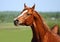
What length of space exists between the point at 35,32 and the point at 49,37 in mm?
230

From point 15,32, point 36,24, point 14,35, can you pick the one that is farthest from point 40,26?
point 15,32

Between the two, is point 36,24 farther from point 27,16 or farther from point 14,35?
point 14,35

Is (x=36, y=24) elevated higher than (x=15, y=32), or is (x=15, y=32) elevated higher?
(x=36, y=24)

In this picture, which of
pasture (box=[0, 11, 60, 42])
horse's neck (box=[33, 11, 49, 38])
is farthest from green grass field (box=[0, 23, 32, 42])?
horse's neck (box=[33, 11, 49, 38])

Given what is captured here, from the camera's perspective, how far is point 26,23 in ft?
13.8

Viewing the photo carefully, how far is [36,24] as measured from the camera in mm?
4324

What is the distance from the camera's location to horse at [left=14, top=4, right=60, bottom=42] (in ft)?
13.8

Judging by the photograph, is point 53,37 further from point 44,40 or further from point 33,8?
point 33,8

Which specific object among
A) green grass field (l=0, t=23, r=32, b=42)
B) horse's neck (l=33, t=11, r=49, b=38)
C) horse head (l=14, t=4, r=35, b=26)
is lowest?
green grass field (l=0, t=23, r=32, b=42)

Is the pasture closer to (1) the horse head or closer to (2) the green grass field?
(2) the green grass field

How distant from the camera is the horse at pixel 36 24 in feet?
13.8

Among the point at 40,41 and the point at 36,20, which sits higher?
the point at 36,20

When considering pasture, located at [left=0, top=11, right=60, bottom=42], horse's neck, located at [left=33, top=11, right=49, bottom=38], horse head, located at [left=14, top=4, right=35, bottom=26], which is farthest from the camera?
pasture, located at [left=0, top=11, right=60, bottom=42]

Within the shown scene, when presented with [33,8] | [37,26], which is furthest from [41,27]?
[33,8]
